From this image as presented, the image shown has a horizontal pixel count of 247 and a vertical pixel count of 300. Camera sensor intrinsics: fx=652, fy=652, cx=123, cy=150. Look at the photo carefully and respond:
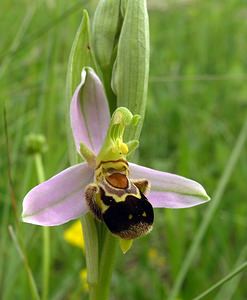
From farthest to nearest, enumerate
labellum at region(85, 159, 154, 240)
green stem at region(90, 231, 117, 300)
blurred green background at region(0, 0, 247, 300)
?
blurred green background at region(0, 0, 247, 300)
green stem at region(90, 231, 117, 300)
labellum at region(85, 159, 154, 240)

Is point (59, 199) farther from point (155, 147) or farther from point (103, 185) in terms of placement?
point (155, 147)

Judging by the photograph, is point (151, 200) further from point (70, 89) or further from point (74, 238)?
point (74, 238)

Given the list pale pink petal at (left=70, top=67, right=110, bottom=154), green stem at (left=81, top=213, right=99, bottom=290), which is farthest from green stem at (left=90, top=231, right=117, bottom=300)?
pale pink petal at (left=70, top=67, right=110, bottom=154)

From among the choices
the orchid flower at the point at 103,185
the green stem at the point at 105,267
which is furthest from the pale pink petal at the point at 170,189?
the green stem at the point at 105,267

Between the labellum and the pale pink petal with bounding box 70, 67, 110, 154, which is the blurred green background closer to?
the pale pink petal with bounding box 70, 67, 110, 154

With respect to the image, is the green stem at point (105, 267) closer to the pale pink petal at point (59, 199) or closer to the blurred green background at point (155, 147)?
the pale pink petal at point (59, 199)

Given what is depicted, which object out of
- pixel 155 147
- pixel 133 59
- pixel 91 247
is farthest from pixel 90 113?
pixel 155 147

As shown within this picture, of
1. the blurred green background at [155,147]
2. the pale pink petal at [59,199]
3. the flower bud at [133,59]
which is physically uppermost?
the flower bud at [133,59]
